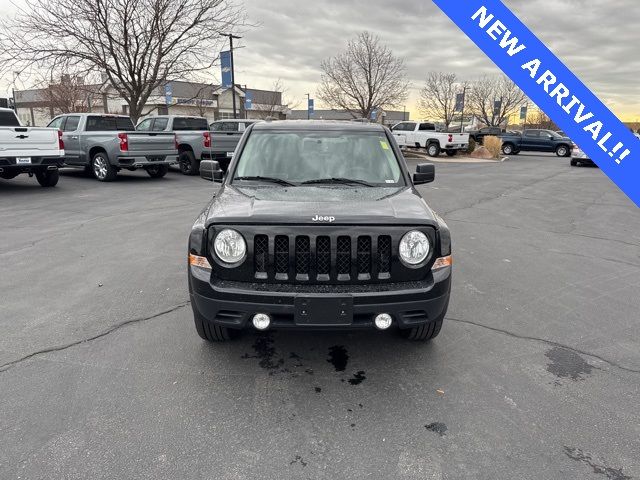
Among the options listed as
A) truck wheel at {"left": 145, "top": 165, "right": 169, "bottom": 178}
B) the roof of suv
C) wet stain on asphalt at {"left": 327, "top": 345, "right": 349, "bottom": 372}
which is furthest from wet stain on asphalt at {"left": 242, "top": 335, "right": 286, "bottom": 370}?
truck wheel at {"left": 145, "top": 165, "right": 169, "bottom": 178}

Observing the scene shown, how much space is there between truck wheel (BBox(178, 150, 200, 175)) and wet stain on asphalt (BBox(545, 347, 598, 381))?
14004 millimetres

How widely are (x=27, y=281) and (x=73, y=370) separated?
2437 mm

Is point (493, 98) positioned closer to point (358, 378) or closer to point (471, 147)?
point (471, 147)

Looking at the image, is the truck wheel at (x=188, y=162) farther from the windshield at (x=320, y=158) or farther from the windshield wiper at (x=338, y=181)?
the windshield wiper at (x=338, y=181)

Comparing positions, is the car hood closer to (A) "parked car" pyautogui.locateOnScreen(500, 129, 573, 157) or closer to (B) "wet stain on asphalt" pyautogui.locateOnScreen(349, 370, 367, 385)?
(B) "wet stain on asphalt" pyautogui.locateOnScreen(349, 370, 367, 385)

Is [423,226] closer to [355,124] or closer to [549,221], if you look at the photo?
[355,124]

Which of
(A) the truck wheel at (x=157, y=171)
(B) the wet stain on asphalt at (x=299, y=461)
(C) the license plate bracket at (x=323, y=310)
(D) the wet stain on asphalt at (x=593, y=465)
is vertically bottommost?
(D) the wet stain on asphalt at (x=593, y=465)

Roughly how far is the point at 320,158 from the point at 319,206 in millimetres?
1119

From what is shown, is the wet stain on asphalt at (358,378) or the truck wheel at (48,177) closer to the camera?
the wet stain on asphalt at (358,378)

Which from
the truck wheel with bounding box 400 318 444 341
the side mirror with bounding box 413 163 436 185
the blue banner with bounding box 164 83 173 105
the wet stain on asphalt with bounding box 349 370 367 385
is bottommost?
the wet stain on asphalt with bounding box 349 370 367 385

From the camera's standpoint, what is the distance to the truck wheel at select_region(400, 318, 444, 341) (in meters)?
3.46

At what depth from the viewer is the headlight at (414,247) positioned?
3.00m

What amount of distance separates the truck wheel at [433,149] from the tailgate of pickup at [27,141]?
846 inches

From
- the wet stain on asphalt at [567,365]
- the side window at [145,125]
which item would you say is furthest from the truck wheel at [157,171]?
the wet stain on asphalt at [567,365]
